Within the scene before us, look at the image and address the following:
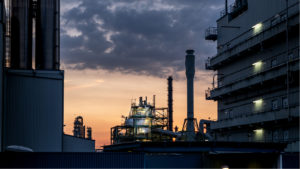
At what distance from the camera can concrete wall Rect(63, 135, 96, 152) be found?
160 feet

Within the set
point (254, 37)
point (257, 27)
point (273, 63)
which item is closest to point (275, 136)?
point (273, 63)

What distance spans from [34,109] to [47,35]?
8734 millimetres

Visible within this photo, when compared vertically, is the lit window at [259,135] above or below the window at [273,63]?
below

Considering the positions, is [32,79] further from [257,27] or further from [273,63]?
[257,27]

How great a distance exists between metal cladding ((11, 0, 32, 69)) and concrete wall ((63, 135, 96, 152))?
8.18 metres

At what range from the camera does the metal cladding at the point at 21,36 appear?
48062mm

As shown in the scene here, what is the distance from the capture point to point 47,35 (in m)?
49.8

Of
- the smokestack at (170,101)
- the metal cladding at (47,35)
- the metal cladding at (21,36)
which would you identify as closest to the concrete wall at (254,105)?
the metal cladding at (47,35)

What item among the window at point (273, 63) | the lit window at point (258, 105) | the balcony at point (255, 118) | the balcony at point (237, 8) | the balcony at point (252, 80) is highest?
the balcony at point (237, 8)

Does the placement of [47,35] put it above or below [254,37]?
below

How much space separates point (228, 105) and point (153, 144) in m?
33.9

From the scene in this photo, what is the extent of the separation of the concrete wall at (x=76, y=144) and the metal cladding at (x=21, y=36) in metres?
8.18

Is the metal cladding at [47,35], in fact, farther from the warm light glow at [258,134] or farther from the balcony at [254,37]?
the warm light glow at [258,134]

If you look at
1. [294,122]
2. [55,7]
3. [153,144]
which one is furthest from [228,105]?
[153,144]
